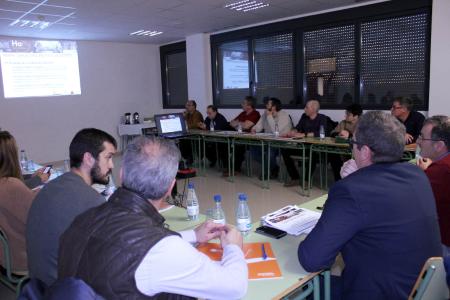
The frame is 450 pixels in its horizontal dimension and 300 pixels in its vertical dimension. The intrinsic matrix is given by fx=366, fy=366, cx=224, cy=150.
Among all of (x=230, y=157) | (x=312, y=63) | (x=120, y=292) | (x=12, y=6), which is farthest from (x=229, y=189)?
(x=120, y=292)

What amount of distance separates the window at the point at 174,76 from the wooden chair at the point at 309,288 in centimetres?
806

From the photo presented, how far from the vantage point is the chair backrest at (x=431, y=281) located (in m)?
1.21

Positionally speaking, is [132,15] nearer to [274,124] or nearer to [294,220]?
[274,124]

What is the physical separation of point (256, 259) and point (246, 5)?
4.96 m

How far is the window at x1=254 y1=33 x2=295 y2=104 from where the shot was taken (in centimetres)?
688

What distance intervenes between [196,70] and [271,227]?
678cm

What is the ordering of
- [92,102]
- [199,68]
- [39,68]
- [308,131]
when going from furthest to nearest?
[92,102] < [199,68] < [39,68] < [308,131]

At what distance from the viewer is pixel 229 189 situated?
213 inches

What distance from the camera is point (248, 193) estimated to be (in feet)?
16.9

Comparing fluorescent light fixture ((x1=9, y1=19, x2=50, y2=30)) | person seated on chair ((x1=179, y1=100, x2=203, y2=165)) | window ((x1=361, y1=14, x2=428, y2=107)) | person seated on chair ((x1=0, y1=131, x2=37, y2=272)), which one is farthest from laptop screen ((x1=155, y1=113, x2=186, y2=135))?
person seated on chair ((x1=0, y1=131, x2=37, y2=272))

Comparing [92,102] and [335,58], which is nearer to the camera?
[335,58]

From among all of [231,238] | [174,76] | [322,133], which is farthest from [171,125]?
[231,238]

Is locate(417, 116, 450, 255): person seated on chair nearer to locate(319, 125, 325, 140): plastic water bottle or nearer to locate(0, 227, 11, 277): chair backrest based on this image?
locate(0, 227, 11, 277): chair backrest

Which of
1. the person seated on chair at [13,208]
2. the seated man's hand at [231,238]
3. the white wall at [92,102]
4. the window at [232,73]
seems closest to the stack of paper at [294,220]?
the seated man's hand at [231,238]
